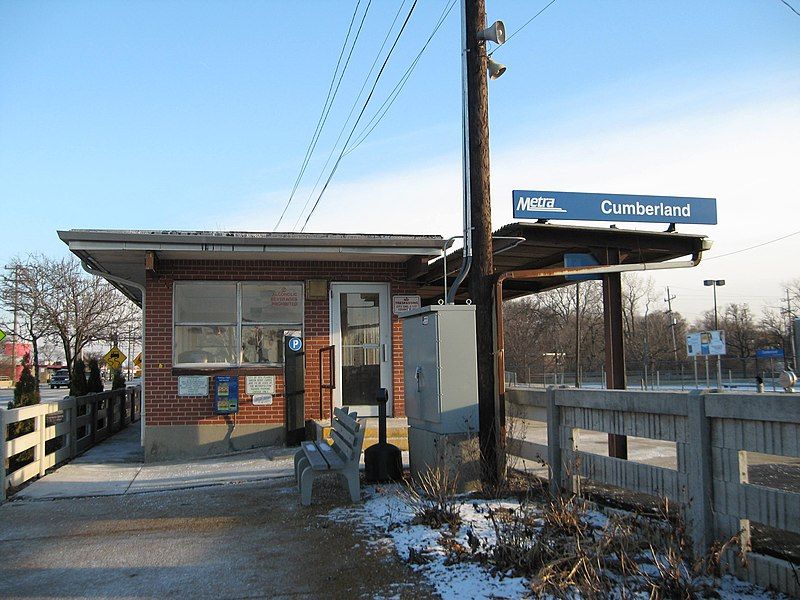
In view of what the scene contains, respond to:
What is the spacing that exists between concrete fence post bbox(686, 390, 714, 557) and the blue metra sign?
4512mm

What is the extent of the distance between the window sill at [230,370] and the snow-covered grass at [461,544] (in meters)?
4.98

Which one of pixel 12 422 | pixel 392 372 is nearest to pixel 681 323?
pixel 392 372

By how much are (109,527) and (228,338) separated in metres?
5.56

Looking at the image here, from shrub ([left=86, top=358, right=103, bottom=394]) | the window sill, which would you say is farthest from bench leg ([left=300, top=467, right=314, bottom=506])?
shrub ([left=86, top=358, right=103, bottom=394])

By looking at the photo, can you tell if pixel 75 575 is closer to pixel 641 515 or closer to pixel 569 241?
pixel 641 515

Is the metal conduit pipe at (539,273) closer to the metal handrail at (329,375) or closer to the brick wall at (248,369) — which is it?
the metal handrail at (329,375)

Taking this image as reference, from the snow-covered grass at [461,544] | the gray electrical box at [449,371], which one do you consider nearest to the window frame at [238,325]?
the gray electrical box at [449,371]

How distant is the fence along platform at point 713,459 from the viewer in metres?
4.33

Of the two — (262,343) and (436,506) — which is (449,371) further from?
(262,343)

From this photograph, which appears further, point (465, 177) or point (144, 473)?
point (144, 473)

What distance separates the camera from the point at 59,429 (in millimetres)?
11461

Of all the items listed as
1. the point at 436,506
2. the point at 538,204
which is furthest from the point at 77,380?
→ the point at 436,506

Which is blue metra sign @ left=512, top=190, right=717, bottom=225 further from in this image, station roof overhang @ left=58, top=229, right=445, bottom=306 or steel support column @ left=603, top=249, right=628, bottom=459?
station roof overhang @ left=58, top=229, right=445, bottom=306

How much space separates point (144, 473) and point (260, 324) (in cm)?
319
